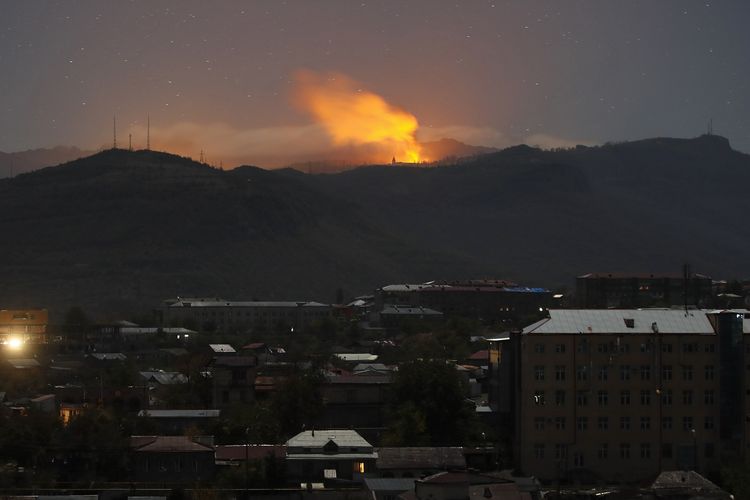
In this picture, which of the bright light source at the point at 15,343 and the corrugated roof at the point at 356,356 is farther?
the bright light source at the point at 15,343

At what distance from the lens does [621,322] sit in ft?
197

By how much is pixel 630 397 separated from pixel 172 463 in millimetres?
15506

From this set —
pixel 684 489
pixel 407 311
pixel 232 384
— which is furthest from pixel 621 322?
pixel 407 311

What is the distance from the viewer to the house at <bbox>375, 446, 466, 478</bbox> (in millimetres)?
53594

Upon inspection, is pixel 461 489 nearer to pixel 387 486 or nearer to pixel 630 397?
pixel 387 486

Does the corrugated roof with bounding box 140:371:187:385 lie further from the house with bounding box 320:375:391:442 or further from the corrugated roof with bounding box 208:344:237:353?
the corrugated roof with bounding box 208:344:237:353

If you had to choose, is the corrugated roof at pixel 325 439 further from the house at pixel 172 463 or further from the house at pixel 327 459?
the house at pixel 172 463

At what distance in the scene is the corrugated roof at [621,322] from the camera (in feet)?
194

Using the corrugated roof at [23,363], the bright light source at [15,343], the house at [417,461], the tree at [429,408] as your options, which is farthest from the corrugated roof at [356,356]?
the house at [417,461]

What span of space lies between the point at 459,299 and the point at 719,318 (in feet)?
289

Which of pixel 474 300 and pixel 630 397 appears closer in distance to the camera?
pixel 630 397

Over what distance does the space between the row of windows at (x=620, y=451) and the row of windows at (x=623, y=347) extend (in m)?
3.21

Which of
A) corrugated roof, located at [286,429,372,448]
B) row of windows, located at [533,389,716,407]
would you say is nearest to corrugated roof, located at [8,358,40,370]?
corrugated roof, located at [286,429,372,448]

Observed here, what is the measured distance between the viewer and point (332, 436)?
58.3 m
